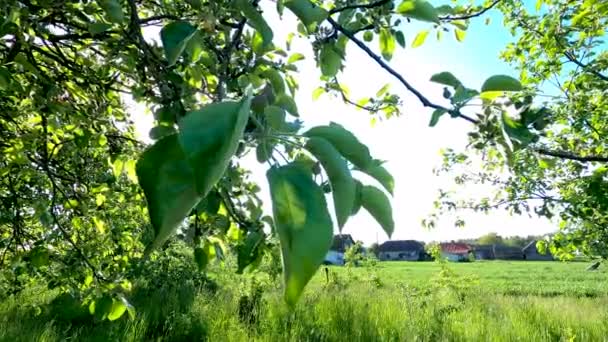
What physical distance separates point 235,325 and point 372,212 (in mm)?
6330

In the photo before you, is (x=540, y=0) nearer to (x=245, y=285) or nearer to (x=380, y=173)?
(x=380, y=173)

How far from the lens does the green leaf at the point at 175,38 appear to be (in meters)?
0.50

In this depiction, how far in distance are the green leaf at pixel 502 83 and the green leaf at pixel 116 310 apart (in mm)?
1236

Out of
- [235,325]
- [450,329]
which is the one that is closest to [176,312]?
[235,325]

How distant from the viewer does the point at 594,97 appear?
5.58m

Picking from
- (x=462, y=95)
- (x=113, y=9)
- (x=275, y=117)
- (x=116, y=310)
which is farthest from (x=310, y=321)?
(x=275, y=117)

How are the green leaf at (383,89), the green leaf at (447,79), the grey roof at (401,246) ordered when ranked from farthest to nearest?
the grey roof at (401,246), the green leaf at (383,89), the green leaf at (447,79)

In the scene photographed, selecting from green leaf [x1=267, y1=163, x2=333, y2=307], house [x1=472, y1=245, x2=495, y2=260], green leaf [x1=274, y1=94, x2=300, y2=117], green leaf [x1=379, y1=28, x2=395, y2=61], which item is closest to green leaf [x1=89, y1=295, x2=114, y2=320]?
green leaf [x1=274, y1=94, x2=300, y2=117]

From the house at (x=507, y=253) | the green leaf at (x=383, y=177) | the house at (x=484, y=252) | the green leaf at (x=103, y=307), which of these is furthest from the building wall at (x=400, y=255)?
the green leaf at (x=383, y=177)

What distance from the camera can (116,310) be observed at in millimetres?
1469

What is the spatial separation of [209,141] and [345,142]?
6.6 inches

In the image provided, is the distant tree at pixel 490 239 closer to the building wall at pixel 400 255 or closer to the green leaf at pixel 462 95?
the building wall at pixel 400 255

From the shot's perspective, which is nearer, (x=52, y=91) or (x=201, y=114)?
(x=201, y=114)

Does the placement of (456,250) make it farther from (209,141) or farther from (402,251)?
(209,141)
